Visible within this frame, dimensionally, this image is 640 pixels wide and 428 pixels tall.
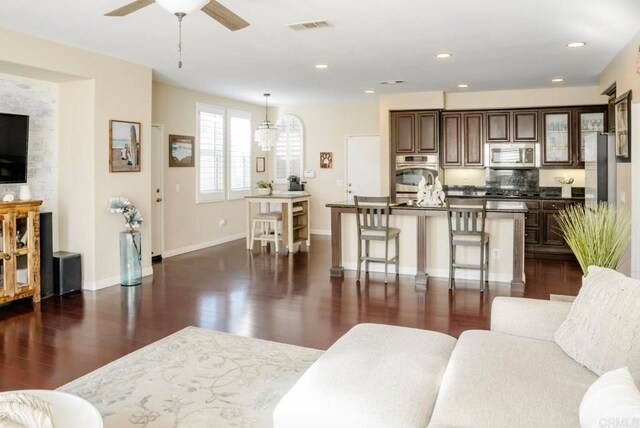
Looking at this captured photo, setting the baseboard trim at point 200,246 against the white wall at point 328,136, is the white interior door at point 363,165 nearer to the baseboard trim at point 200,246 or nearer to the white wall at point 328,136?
the white wall at point 328,136

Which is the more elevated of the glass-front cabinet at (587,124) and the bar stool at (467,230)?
the glass-front cabinet at (587,124)

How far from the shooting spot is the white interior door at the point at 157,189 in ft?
24.4

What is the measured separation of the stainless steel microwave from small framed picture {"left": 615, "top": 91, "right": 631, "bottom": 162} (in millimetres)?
2162

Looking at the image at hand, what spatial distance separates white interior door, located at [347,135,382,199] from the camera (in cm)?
965

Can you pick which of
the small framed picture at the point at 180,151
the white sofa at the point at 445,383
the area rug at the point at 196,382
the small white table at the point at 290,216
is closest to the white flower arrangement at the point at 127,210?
the small framed picture at the point at 180,151

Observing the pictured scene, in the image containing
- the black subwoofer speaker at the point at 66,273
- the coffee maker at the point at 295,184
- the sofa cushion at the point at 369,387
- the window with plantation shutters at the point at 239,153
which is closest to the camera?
the sofa cushion at the point at 369,387

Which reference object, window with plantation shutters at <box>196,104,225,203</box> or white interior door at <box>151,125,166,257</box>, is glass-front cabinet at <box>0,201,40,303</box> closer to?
white interior door at <box>151,125,166,257</box>

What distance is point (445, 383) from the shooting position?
2041 millimetres

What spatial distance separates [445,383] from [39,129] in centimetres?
536

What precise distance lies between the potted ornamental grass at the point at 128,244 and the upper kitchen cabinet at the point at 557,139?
6.26 meters

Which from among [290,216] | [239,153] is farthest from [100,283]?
[239,153]

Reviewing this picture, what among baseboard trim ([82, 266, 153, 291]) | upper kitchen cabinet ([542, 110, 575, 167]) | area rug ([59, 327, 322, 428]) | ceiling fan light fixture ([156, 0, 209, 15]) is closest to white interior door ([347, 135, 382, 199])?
upper kitchen cabinet ([542, 110, 575, 167])

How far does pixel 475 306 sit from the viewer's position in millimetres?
4887

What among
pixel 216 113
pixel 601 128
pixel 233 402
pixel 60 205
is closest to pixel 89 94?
pixel 60 205
